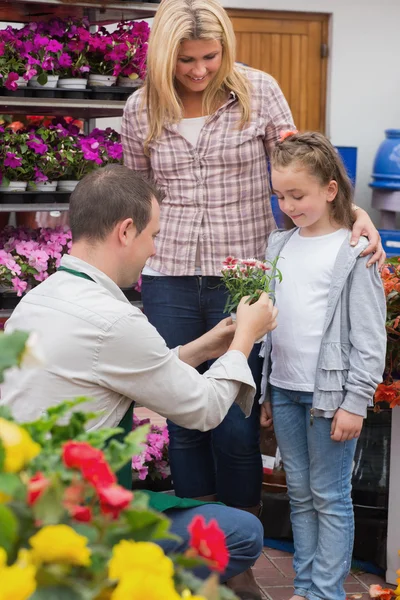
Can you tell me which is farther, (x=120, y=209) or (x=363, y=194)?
(x=363, y=194)

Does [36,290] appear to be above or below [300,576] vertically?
above

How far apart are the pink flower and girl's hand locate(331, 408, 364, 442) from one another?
1.32 metres

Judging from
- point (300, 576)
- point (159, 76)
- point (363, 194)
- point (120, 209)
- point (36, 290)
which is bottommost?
point (300, 576)

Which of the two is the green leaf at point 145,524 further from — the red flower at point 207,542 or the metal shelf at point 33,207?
the metal shelf at point 33,207

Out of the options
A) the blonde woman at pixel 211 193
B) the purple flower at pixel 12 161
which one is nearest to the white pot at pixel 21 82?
the purple flower at pixel 12 161

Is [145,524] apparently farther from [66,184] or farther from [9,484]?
[66,184]

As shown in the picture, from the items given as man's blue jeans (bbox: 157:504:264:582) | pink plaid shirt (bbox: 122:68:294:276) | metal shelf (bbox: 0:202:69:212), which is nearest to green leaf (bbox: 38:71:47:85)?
metal shelf (bbox: 0:202:69:212)

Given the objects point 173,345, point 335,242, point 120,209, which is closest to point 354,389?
point 335,242

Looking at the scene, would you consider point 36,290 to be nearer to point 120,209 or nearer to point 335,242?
point 120,209

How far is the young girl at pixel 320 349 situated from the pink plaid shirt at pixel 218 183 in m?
0.15

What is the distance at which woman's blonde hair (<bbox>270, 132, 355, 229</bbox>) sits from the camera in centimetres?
261

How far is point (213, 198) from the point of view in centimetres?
286

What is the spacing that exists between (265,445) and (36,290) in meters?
1.71

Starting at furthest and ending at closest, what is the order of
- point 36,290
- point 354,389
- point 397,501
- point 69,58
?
point 69,58, point 397,501, point 354,389, point 36,290
